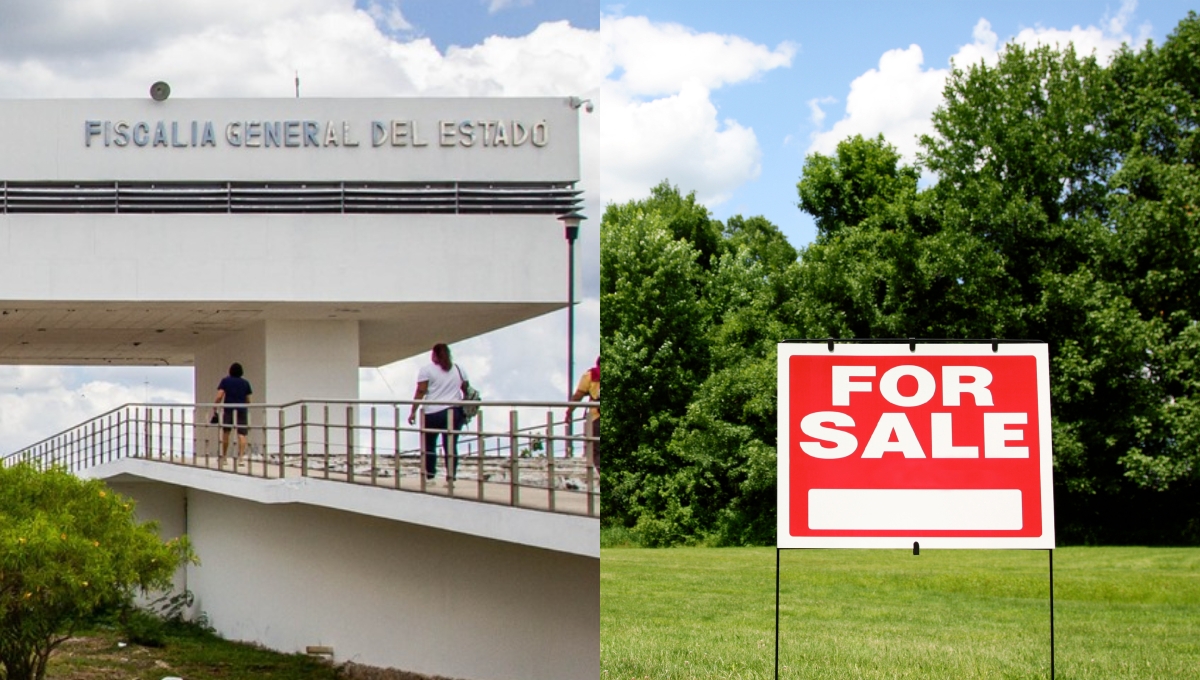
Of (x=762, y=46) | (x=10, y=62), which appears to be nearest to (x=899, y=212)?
(x=762, y=46)

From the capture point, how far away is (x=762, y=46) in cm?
795

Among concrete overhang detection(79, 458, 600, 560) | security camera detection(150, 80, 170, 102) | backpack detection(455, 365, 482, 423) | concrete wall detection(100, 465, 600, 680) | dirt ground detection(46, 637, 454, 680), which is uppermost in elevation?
security camera detection(150, 80, 170, 102)

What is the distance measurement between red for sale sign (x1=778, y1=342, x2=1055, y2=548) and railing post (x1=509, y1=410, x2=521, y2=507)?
1.89 m

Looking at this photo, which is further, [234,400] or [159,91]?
[159,91]

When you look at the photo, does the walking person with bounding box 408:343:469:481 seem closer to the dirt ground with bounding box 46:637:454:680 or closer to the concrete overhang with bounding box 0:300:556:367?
the concrete overhang with bounding box 0:300:556:367

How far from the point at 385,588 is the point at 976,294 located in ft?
19.6

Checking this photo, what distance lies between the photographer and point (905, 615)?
8.54 metres

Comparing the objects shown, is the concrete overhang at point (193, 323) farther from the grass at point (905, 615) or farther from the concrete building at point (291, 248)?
the grass at point (905, 615)

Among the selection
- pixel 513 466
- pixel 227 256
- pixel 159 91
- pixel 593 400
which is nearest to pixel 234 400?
pixel 227 256

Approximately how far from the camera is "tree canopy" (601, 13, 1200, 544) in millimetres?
6840

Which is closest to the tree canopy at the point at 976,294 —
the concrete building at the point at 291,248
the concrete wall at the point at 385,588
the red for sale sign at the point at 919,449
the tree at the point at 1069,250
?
the tree at the point at 1069,250

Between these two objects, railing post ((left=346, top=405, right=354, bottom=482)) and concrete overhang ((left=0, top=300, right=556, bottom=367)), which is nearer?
railing post ((left=346, top=405, right=354, bottom=482))

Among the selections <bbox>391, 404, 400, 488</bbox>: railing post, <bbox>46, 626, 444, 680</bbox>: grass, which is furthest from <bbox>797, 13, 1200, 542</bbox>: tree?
<bbox>46, 626, 444, 680</bbox>: grass

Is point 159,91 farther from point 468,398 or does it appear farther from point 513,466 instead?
point 513,466
